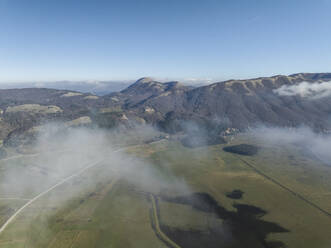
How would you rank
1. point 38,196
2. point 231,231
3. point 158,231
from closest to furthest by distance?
point 231,231
point 158,231
point 38,196

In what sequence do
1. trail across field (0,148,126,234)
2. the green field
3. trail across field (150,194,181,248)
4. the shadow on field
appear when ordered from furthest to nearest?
trail across field (0,148,126,234) < the green field < trail across field (150,194,181,248) < the shadow on field

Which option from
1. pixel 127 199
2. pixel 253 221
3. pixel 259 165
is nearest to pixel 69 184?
pixel 127 199

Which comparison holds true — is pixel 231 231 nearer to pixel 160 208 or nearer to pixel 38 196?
pixel 160 208

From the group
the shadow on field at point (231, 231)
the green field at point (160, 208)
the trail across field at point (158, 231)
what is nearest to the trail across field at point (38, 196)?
the green field at point (160, 208)

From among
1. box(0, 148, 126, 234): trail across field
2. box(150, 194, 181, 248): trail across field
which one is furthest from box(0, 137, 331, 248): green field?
box(0, 148, 126, 234): trail across field

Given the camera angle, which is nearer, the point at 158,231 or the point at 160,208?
the point at 158,231

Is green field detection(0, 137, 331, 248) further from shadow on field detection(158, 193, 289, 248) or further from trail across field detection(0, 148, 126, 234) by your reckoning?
trail across field detection(0, 148, 126, 234)

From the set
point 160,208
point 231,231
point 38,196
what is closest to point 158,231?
point 160,208
